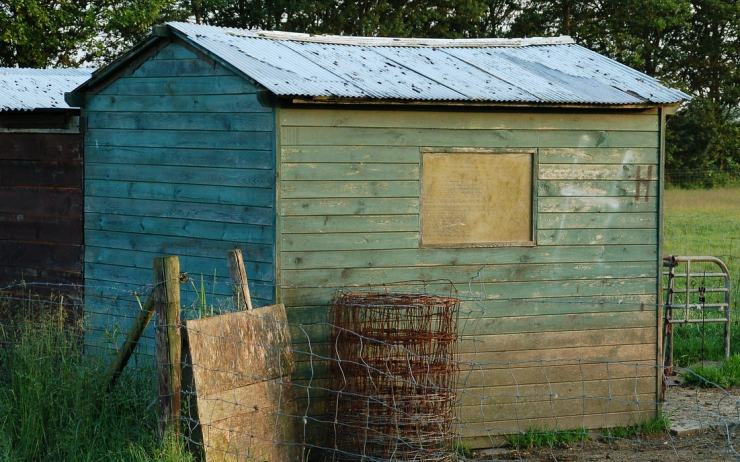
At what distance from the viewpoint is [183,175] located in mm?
9133

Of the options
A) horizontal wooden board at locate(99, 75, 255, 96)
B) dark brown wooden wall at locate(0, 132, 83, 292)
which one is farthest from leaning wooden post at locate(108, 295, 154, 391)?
dark brown wooden wall at locate(0, 132, 83, 292)

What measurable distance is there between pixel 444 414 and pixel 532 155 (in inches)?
95.3

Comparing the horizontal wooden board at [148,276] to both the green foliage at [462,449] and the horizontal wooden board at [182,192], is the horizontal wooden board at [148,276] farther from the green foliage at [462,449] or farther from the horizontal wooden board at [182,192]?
the green foliage at [462,449]

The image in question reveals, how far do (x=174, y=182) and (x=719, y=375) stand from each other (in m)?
5.80

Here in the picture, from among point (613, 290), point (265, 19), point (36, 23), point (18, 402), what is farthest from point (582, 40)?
point (18, 402)

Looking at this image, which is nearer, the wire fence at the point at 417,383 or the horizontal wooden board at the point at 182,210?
the wire fence at the point at 417,383

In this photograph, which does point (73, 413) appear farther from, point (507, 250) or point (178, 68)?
point (507, 250)

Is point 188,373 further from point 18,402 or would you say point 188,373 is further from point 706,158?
point 706,158

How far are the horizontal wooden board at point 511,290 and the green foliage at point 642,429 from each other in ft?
3.54

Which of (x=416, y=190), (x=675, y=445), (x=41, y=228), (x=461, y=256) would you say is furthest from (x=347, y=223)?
(x=675, y=445)

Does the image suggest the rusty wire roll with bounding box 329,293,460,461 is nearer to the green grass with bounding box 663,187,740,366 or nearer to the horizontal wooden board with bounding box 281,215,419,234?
the horizontal wooden board with bounding box 281,215,419,234

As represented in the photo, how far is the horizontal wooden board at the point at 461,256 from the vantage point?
8555mm

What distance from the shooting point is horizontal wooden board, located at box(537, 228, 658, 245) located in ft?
31.4

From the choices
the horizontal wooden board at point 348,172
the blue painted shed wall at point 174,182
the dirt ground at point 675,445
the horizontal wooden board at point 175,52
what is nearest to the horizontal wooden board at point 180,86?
the blue painted shed wall at point 174,182
